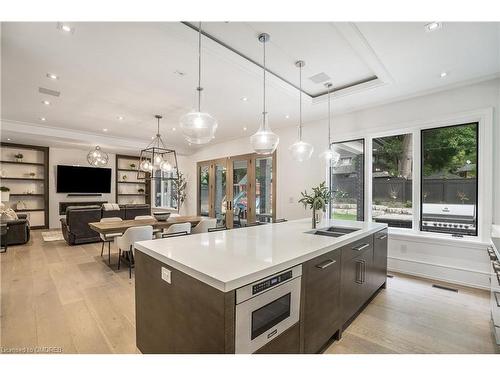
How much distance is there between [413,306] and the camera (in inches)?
108

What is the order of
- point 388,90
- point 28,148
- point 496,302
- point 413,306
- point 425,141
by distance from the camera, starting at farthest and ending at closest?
1. point 28,148
2. point 425,141
3. point 388,90
4. point 413,306
5. point 496,302

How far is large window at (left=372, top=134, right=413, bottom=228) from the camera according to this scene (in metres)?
3.99

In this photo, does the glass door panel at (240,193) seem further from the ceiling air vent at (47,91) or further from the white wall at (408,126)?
the ceiling air vent at (47,91)

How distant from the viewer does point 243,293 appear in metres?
1.17

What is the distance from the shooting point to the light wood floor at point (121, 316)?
2.03 m

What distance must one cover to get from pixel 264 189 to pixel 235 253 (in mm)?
4517

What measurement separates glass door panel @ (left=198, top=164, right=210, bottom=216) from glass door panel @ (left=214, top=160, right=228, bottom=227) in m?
0.44

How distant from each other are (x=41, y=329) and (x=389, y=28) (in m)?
4.31

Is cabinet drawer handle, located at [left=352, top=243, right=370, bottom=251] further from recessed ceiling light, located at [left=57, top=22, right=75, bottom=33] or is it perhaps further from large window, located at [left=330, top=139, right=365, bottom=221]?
recessed ceiling light, located at [left=57, top=22, right=75, bottom=33]
